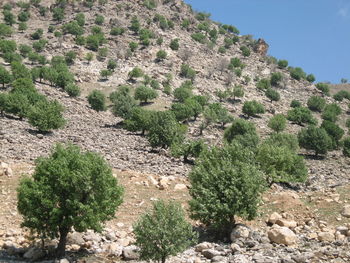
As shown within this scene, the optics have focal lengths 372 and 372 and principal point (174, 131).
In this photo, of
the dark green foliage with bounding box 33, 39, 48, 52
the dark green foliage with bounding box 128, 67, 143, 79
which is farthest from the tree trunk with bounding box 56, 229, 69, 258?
the dark green foliage with bounding box 33, 39, 48, 52

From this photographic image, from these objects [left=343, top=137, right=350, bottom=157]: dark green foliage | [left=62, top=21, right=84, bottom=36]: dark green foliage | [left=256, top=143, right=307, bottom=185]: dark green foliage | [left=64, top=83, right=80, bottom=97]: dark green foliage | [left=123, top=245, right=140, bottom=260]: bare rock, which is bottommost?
[left=123, top=245, right=140, bottom=260]: bare rock

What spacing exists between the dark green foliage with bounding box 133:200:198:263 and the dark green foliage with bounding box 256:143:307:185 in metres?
24.8

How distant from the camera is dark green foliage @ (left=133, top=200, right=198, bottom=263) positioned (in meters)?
17.1

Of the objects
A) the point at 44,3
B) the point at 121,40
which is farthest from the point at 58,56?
the point at 44,3

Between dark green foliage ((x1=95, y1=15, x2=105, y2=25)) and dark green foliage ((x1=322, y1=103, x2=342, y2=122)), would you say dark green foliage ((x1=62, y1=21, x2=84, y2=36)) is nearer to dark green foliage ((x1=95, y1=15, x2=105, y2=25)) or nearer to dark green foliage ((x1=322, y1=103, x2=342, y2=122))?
dark green foliage ((x1=95, y1=15, x2=105, y2=25))

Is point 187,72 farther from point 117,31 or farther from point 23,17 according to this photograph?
point 23,17

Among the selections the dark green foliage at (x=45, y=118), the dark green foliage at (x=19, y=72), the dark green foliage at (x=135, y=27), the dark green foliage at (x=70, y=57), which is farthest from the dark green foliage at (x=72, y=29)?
the dark green foliage at (x=45, y=118)

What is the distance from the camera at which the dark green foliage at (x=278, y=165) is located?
4138 centimetres

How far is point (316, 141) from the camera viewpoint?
64938 millimetres

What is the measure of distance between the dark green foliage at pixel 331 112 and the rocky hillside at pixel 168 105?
205 cm

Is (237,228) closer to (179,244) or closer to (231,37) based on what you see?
(179,244)

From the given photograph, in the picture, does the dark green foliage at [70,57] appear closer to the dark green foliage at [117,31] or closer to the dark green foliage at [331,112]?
the dark green foliage at [117,31]

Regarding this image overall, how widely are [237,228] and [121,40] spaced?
102116mm

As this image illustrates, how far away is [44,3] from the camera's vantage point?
14350 cm
